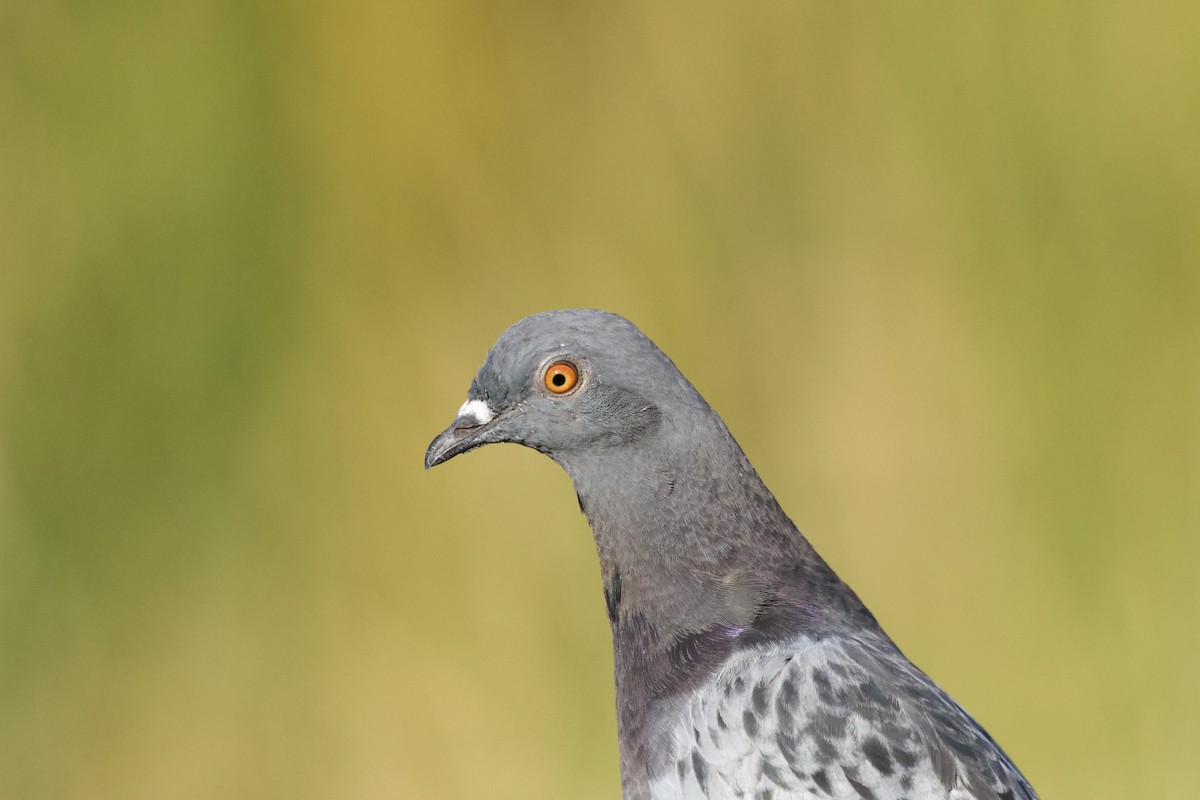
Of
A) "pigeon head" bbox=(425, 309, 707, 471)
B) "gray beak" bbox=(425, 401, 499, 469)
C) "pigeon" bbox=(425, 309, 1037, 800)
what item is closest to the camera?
"pigeon" bbox=(425, 309, 1037, 800)

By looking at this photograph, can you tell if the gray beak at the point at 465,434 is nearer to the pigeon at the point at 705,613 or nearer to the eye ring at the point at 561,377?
the pigeon at the point at 705,613

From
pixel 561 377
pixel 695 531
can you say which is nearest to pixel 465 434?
pixel 561 377

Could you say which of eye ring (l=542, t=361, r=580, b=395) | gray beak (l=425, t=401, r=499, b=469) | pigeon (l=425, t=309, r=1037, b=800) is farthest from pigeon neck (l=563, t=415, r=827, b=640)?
gray beak (l=425, t=401, r=499, b=469)

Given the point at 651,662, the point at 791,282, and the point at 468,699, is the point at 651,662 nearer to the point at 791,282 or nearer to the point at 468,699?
the point at 468,699

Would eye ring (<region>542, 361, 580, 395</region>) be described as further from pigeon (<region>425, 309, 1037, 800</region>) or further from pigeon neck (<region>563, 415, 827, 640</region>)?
pigeon neck (<region>563, 415, 827, 640</region>)

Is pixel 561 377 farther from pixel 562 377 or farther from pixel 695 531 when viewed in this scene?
pixel 695 531

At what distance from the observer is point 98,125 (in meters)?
5.59

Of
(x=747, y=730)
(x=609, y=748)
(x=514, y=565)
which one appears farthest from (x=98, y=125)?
(x=747, y=730)

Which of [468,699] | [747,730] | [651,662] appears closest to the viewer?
[747,730]

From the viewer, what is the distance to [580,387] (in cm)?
327

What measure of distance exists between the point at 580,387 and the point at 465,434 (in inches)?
13.5

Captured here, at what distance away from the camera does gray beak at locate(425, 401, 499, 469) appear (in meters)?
3.36

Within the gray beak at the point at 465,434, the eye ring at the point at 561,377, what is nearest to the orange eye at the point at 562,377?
the eye ring at the point at 561,377

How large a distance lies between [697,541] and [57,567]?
342cm
